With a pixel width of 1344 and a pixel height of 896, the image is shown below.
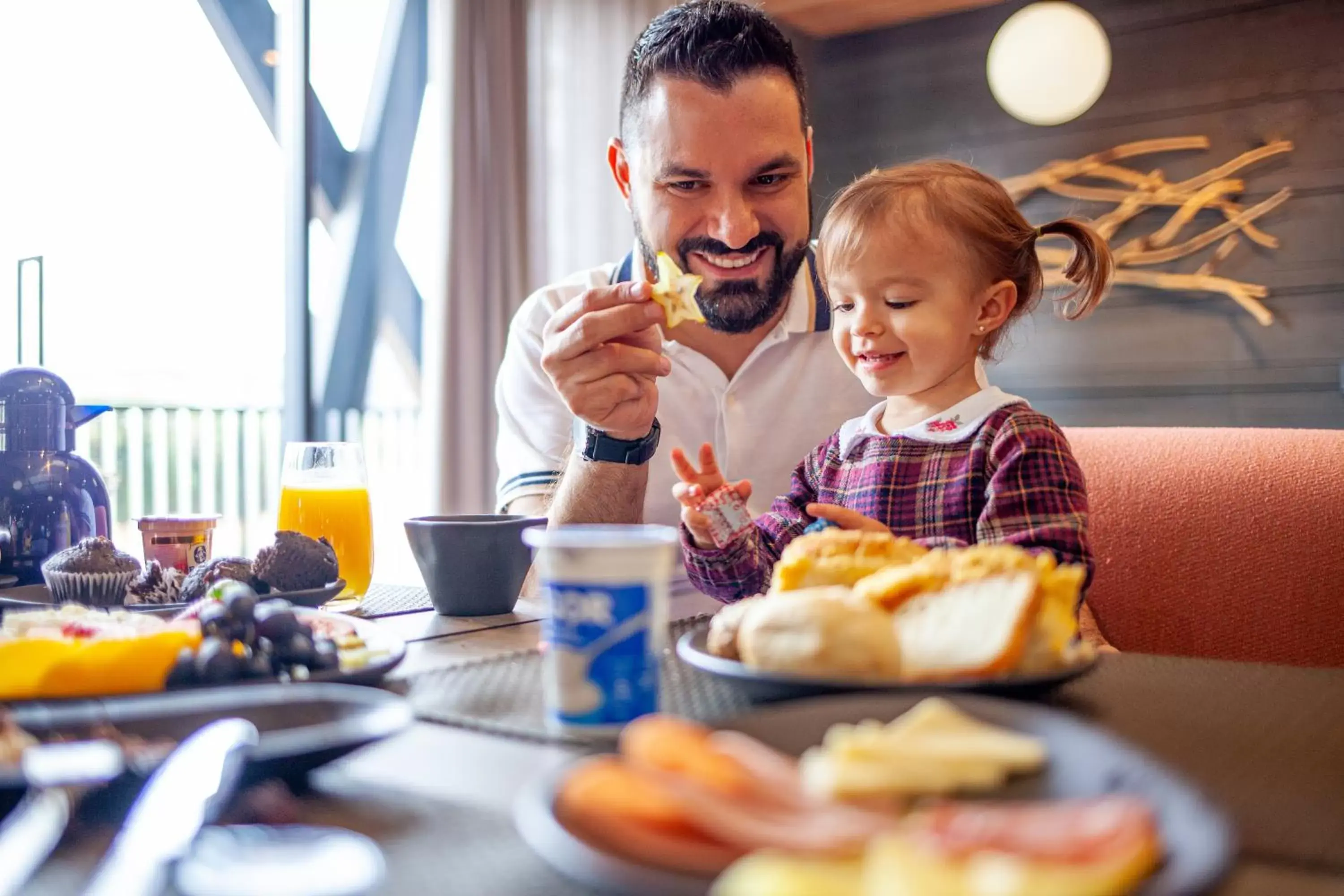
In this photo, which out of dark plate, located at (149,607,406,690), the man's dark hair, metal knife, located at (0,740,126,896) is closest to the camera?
metal knife, located at (0,740,126,896)

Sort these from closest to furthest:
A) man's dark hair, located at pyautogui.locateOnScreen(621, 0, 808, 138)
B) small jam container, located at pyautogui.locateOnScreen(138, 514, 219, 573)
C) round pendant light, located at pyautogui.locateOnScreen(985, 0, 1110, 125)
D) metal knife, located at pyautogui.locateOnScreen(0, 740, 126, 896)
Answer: metal knife, located at pyautogui.locateOnScreen(0, 740, 126, 896) → small jam container, located at pyautogui.locateOnScreen(138, 514, 219, 573) → man's dark hair, located at pyautogui.locateOnScreen(621, 0, 808, 138) → round pendant light, located at pyautogui.locateOnScreen(985, 0, 1110, 125)

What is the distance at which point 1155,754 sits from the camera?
2.13 ft

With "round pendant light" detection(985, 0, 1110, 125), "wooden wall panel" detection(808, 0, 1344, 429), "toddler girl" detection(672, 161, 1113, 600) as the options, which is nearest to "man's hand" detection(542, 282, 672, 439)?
"toddler girl" detection(672, 161, 1113, 600)

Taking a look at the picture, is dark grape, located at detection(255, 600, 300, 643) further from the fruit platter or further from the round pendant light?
the round pendant light

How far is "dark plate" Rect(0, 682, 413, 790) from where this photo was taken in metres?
0.54

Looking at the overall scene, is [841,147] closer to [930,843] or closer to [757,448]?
[757,448]

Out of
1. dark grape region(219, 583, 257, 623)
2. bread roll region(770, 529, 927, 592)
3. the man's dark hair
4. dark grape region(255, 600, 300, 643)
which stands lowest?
dark grape region(255, 600, 300, 643)

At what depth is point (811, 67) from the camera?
14.5 feet

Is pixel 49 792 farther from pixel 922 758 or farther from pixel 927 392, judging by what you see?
pixel 927 392

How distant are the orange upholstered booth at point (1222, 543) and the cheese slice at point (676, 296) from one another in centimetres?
74

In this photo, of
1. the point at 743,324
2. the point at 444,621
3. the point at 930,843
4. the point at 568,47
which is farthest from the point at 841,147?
the point at 930,843

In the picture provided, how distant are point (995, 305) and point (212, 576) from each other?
1.14m

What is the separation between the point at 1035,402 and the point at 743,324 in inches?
88.6

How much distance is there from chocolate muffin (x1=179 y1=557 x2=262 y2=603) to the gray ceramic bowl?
19 centimetres
